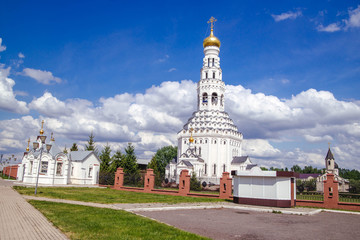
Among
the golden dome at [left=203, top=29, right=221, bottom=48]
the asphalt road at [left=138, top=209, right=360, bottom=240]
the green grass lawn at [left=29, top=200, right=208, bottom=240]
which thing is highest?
the golden dome at [left=203, top=29, right=221, bottom=48]

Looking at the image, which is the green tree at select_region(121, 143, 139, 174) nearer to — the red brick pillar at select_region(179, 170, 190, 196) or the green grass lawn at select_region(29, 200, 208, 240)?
the red brick pillar at select_region(179, 170, 190, 196)

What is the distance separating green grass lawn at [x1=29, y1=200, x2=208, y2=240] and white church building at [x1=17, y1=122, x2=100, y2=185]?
20.3 m

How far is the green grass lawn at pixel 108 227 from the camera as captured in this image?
25.9 ft

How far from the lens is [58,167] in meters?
32.1

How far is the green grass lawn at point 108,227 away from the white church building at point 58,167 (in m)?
20.3

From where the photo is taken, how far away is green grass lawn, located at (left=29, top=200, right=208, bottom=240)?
7898 millimetres

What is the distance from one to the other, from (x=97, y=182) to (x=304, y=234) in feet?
100

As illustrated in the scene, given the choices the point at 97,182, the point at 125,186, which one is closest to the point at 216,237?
the point at 125,186

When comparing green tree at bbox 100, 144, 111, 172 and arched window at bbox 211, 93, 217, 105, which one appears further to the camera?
arched window at bbox 211, 93, 217, 105

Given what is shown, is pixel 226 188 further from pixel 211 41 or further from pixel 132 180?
pixel 211 41

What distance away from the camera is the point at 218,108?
193ft

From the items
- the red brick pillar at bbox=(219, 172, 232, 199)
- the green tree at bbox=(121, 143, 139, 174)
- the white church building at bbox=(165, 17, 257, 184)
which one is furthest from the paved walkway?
the white church building at bbox=(165, 17, 257, 184)

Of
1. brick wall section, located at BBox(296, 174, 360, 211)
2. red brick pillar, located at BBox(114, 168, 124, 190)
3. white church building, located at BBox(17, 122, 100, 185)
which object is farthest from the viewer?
white church building, located at BBox(17, 122, 100, 185)

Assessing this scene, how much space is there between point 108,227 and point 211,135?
4708 centimetres
